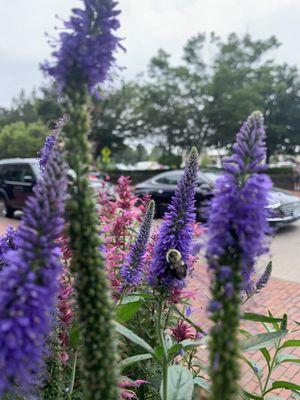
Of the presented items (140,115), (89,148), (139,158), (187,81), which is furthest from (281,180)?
(139,158)

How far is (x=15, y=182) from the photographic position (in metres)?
14.4

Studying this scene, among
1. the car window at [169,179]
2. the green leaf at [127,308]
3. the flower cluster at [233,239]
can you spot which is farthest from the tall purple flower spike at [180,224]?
the car window at [169,179]

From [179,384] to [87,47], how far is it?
1696 millimetres

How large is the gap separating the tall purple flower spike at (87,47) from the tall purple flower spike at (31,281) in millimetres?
286

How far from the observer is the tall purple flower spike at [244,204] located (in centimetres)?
126

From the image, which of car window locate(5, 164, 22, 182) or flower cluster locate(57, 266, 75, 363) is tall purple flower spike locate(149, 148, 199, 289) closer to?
flower cluster locate(57, 266, 75, 363)

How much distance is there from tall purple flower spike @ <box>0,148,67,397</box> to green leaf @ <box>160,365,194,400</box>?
0.95 metres

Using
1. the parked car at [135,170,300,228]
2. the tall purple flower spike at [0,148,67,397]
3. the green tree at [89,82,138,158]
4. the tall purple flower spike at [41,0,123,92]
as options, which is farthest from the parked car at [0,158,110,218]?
the green tree at [89,82,138,158]

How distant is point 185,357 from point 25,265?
238 centimetres

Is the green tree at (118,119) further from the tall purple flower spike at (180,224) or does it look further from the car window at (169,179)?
the tall purple flower spike at (180,224)

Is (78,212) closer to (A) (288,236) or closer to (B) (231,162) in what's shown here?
(B) (231,162)

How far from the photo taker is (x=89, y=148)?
1.27 metres

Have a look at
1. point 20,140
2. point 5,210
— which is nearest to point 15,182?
point 5,210

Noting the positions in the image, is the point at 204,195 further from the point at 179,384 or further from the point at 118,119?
the point at 118,119
